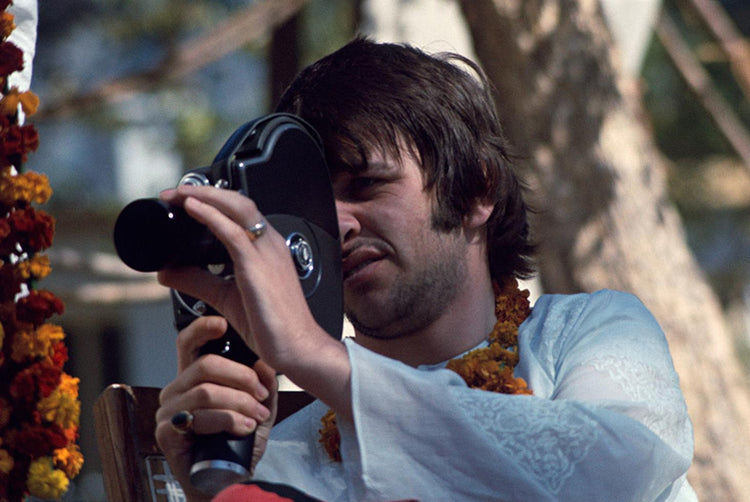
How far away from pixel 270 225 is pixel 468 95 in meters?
0.97

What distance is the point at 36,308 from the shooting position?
167 centimetres

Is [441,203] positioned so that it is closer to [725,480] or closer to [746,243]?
[725,480]

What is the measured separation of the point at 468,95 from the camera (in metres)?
2.26

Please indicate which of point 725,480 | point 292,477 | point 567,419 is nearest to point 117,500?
point 292,477

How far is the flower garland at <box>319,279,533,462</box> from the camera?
1904 millimetres

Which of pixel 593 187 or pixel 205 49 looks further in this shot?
pixel 205 49

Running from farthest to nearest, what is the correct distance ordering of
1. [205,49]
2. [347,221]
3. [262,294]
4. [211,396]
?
[205,49], [347,221], [211,396], [262,294]

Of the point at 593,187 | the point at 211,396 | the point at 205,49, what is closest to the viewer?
the point at 211,396

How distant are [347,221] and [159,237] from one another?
2.06ft

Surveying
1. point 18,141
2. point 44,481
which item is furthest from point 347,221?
point 44,481

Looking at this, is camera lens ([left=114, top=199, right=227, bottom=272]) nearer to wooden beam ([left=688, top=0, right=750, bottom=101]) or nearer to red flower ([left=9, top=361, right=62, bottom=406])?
red flower ([left=9, top=361, right=62, bottom=406])

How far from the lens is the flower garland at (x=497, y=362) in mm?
1904

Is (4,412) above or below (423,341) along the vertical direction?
above

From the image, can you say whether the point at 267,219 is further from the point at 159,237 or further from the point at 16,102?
the point at 16,102
